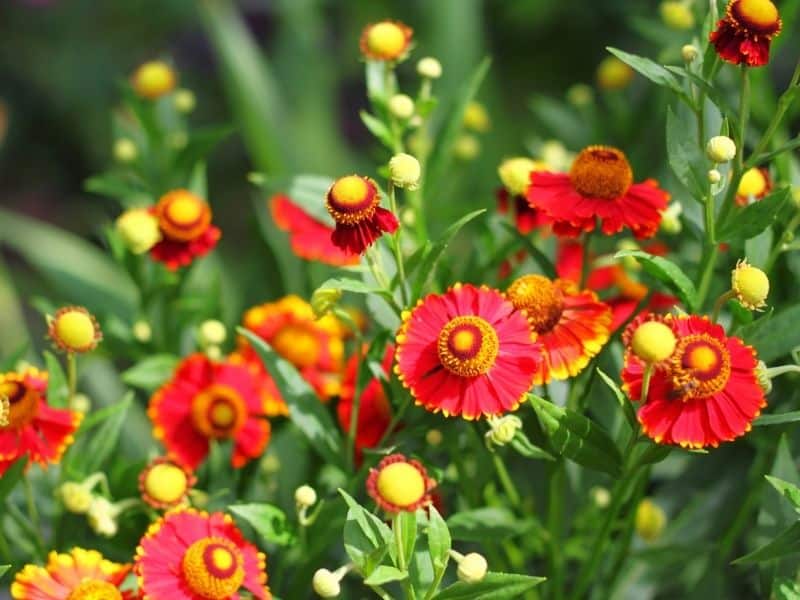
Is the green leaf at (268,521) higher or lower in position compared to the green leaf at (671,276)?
lower

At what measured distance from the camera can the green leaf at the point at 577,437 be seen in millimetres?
613

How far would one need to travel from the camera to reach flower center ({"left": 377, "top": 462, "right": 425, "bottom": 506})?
0.57 meters

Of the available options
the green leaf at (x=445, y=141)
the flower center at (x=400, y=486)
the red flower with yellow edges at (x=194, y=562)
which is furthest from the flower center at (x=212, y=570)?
the green leaf at (x=445, y=141)

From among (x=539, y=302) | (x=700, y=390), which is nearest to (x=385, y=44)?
(x=539, y=302)

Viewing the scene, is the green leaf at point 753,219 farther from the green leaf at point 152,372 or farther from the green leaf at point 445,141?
the green leaf at point 152,372

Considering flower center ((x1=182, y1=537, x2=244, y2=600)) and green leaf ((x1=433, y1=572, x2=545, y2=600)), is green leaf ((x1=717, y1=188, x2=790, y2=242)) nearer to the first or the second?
green leaf ((x1=433, y1=572, x2=545, y2=600))

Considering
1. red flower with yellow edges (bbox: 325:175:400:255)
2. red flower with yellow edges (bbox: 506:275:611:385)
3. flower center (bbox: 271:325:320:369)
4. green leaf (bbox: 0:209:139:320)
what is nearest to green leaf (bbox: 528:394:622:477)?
red flower with yellow edges (bbox: 506:275:611:385)

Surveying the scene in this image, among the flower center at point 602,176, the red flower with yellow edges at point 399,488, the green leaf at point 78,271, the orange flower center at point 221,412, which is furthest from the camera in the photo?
the green leaf at point 78,271

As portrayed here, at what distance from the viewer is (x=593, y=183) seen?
67cm

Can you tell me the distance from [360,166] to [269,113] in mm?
258

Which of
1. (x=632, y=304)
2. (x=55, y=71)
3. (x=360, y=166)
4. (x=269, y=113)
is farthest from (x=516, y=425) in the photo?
(x=55, y=71)

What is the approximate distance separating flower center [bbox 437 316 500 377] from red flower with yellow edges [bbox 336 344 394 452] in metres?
0.13

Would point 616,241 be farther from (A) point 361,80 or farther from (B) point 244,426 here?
(A) point 361,80

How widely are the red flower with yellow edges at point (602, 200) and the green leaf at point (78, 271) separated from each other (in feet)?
1.45
